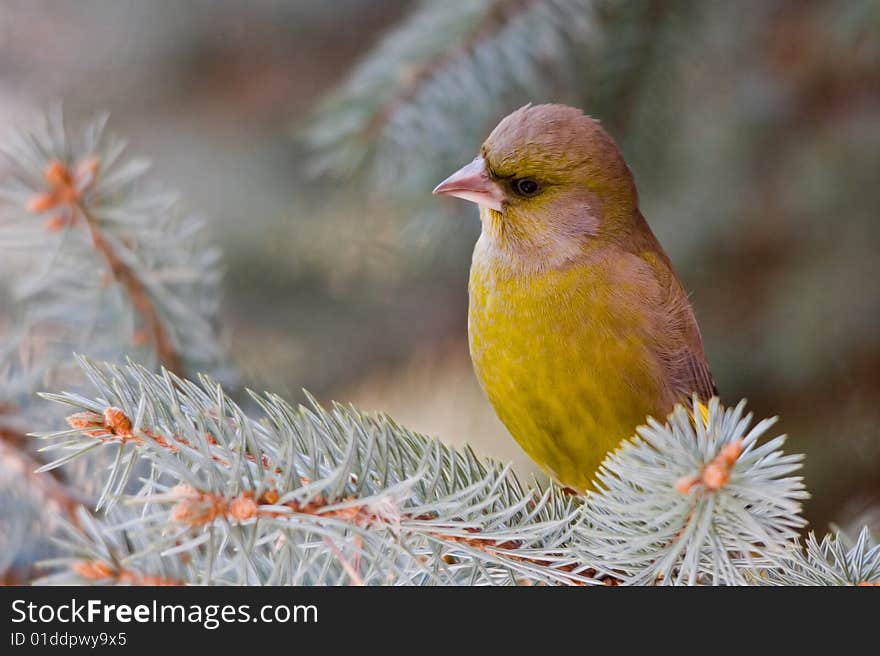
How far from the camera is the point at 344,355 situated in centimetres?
177

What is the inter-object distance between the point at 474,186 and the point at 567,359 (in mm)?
283

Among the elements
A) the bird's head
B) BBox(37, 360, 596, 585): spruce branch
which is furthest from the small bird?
BBox(37, 360, 596, 585): spruce branch

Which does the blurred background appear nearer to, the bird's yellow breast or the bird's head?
the bird's head

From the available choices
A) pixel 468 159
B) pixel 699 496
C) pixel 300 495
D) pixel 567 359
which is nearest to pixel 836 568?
pixel 699 496

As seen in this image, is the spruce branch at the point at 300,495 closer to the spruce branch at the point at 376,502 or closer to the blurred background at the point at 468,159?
the spruce branch at the point at 376,502

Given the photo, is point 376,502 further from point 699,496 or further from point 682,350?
point 682,350

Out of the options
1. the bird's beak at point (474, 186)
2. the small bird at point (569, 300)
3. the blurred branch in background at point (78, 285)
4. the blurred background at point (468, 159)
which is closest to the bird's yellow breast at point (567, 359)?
the small bird at point (569, 300)

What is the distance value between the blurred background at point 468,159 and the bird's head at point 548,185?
0.12 metres

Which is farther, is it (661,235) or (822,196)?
(661,235)

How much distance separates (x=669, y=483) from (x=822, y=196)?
1.19 m

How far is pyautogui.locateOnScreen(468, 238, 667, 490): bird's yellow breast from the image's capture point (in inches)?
48.8
